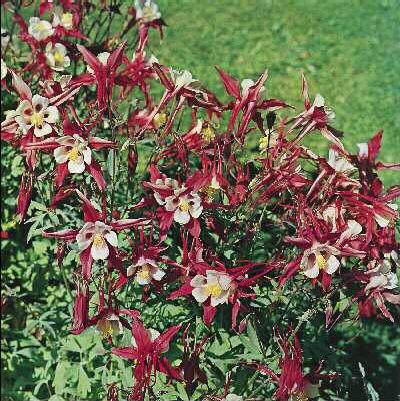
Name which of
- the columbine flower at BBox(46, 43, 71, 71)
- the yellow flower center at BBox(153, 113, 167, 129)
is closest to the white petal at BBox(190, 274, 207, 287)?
the yellow flower center at BBox(153, 113, 167, 129)

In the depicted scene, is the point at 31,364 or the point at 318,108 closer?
the point at 318,108

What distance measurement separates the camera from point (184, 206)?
2.42 metres

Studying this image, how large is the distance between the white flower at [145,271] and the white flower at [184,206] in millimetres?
169

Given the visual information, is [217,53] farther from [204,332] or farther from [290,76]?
[204,332]

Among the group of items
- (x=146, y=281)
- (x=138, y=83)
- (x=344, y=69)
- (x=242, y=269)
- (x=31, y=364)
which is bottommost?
(x=31, y=364)

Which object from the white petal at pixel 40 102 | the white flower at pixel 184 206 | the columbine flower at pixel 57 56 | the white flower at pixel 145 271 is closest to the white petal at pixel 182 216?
the white flower at pixel 184 206

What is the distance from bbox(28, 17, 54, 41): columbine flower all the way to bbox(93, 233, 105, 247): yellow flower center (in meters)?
1.52

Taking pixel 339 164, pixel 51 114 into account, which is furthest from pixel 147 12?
pixel 339 164

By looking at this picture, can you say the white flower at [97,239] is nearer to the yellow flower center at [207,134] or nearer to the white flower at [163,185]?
the white flower at [163,185]

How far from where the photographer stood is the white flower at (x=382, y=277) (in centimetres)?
246

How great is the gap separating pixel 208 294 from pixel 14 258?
2068 mm

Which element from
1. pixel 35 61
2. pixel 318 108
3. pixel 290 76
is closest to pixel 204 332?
pixel 318 108

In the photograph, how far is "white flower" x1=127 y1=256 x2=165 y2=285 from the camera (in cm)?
242

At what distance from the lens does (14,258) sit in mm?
4164
